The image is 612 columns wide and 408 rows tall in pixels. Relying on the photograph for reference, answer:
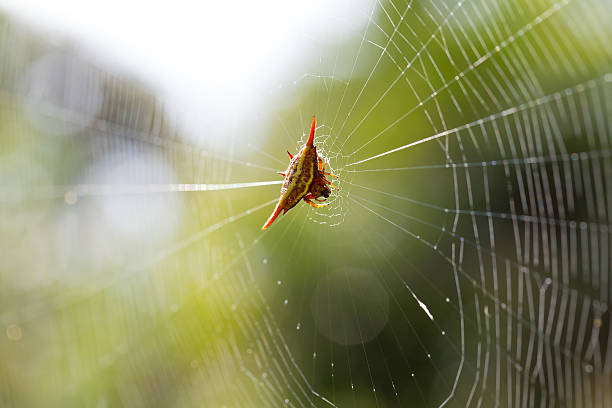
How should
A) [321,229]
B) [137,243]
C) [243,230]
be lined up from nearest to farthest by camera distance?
[137,243] → [321,229] → [243,230]

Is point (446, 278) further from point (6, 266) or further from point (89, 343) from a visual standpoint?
point (6, 266)

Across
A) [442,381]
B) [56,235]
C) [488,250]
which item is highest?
[56,235]

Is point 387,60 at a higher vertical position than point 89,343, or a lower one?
higher

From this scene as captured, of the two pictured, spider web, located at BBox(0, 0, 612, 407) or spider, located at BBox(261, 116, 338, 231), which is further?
spider web, located at BBox(0, 0, 612, 407)

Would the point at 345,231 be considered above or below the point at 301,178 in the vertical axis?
below

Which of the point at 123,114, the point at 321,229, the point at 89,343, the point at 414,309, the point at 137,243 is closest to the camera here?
the point at 123,114

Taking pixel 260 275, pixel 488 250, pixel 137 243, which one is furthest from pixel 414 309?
pixel 137 243

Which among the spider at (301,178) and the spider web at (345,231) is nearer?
the spider at (301,178)

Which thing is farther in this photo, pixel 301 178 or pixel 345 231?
pixel 345 231
